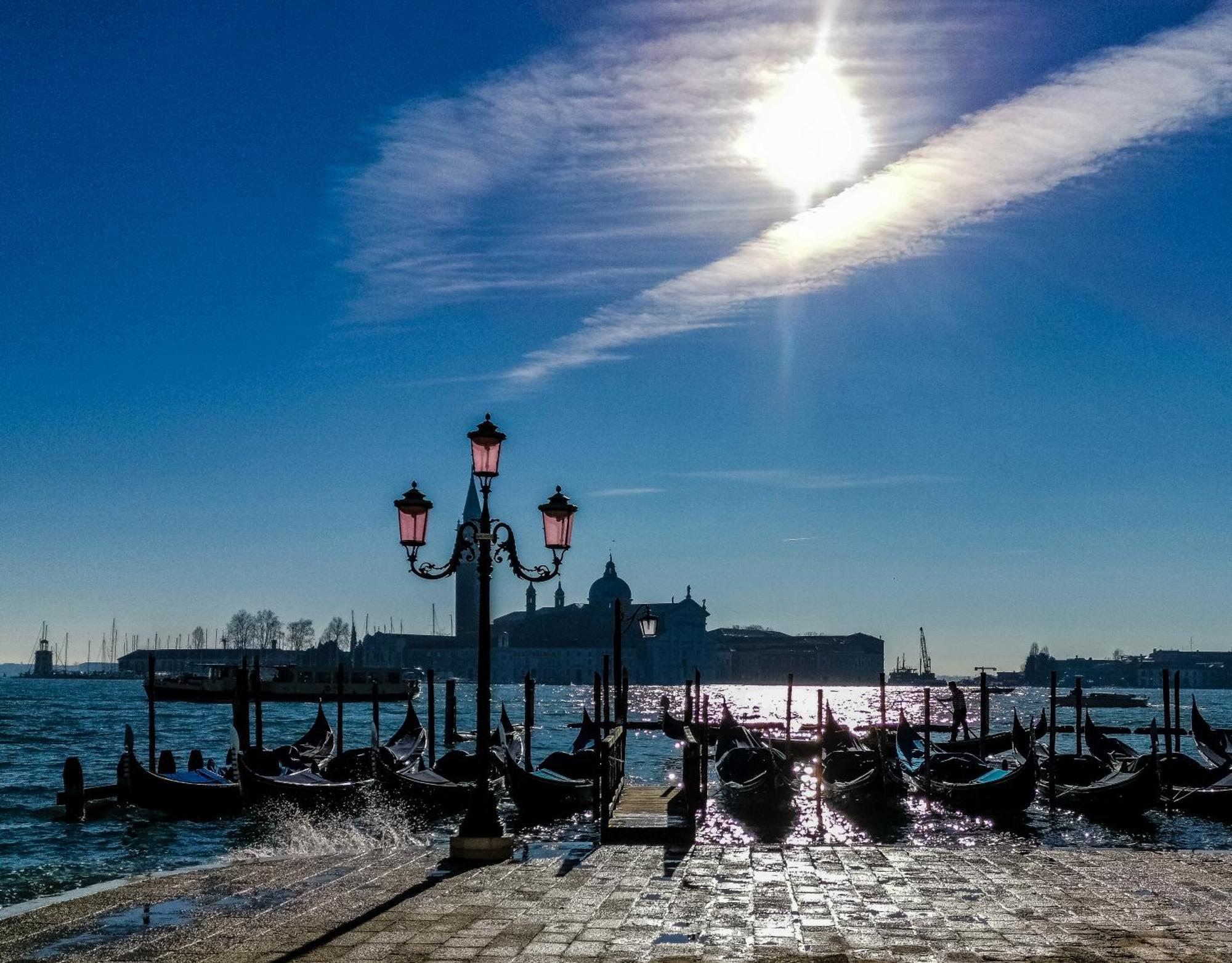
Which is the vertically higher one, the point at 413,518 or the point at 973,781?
the point at 413,518

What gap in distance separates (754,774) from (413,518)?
14259mm

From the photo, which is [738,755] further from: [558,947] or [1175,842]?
[558,947]

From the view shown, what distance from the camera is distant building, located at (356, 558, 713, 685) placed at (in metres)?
164

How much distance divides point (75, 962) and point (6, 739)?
41.8 meters

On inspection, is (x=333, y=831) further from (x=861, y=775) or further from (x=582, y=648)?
(x=582, y=648)

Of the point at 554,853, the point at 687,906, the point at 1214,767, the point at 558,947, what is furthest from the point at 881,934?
the point at 1214,767

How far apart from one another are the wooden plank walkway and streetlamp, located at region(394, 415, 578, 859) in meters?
2.16

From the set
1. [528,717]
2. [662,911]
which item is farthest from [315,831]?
[662,911]

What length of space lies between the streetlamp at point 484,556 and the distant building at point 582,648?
14930 centimetres

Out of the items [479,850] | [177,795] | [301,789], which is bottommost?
[177,795]

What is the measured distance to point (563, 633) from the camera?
167m

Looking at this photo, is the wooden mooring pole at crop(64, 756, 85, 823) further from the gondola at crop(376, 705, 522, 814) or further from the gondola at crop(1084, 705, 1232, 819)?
the gondola at crop(1084, 705, 1232, 819)

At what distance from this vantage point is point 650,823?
551 inches

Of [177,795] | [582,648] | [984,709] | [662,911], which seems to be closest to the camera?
Result: [662,911]
